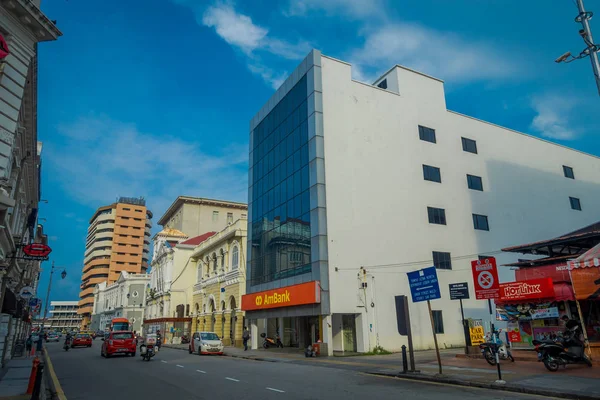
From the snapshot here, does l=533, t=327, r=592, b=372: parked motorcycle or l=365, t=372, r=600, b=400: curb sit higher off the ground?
l=533, t=327, r=592, b=372: parked motorcycle

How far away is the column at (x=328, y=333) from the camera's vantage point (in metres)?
26.5

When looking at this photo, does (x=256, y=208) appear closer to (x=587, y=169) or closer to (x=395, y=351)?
(x=395, y=351)

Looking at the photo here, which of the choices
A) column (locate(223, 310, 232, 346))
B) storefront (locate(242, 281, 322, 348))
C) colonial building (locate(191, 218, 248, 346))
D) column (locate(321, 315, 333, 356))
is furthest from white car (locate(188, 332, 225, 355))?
column (locate(223, 310, 232, 346))

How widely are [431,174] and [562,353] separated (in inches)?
844

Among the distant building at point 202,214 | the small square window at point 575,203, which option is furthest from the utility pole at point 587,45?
the distant building at point 202,214

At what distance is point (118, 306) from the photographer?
94.2 meters

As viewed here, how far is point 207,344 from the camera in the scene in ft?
102

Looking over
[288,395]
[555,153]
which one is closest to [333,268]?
[288,395]

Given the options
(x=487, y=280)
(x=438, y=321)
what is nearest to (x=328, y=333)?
(x=438, y=321)

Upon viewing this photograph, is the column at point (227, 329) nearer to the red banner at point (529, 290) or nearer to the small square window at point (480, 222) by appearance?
the small square window at point (480, 222)

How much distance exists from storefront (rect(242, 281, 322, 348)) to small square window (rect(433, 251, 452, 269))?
1015cm

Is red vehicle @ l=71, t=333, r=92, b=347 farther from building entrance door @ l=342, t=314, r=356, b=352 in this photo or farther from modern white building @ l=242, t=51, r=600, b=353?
building entrance door @ l=342, t=314, r=356, b=352

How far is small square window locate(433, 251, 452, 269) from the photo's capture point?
32500 millimetres

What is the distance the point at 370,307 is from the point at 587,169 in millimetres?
34878
